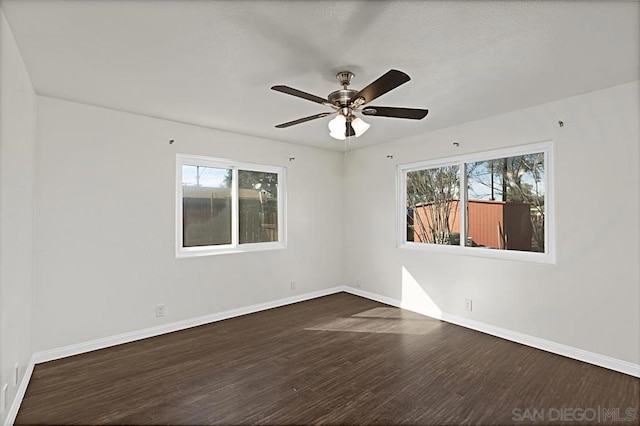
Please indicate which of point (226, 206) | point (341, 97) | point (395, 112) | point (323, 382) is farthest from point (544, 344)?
point (226, 206)

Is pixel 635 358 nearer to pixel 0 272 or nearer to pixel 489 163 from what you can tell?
pixel 489 163

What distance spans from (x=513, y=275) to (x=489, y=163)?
1291 millimetres

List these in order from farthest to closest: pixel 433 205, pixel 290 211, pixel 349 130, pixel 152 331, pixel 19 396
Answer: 1. pixel 290 211
2. pixel 433 205
3. pixel 152 331
4. pixel 349 130
5. pixel 19 396

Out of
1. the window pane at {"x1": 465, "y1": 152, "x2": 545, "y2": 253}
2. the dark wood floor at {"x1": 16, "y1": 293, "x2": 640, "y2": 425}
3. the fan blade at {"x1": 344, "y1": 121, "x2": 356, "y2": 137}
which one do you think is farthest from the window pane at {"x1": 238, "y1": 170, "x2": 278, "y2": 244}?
the window pane at {"x1": 465, "y1": 152, "x2": 545, "y2": 253}

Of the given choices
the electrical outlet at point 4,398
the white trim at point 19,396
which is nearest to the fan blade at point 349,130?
the electrical outlet at point 4,398

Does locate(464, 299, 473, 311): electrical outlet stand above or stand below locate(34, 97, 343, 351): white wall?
below

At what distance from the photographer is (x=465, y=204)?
4.03 meters

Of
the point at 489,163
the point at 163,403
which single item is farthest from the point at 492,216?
the point at 163,403

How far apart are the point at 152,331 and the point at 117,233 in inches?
45.0

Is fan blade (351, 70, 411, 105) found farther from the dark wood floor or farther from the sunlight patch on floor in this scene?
the sunlight patch on floor

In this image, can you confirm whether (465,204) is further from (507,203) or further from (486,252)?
(486,252)

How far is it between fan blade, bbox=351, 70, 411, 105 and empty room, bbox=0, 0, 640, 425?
0.02 m

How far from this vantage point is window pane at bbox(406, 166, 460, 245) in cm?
417

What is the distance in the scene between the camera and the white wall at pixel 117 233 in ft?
9.79
